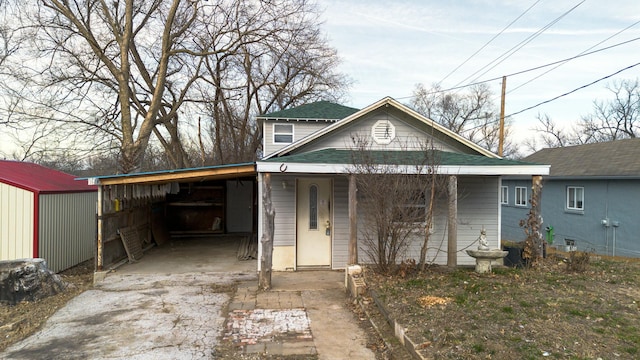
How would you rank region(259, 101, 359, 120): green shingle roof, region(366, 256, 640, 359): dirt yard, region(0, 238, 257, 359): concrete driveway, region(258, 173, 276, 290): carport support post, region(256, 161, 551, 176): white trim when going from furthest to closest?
region(259, 101, 359, 120): green shingle roof < region(256, 161, 551, 176): white trim < region(258, 173, 276, 290): carport support post < region(0, 238, 257, 359): concrete driveway < region(366, 256, 640, 359): dirt yard

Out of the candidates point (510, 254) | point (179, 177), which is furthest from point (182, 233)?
point (510, 254)

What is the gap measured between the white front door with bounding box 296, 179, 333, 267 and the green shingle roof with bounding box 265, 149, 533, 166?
966 millimetres

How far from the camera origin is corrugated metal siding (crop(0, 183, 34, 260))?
9.01 metres

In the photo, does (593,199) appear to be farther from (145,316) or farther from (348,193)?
(145,316)

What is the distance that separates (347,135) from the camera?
9.88 m

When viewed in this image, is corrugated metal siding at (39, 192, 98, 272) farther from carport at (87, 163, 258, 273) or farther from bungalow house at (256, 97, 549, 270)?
bungalow house at (256, 97, 549, 270)

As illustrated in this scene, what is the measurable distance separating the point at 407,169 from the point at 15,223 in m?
8.89

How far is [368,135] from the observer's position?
32.3 feet

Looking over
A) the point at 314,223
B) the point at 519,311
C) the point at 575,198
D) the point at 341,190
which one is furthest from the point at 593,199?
the point at 519,311

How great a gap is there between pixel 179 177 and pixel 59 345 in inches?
185

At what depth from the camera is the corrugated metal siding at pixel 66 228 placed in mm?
9367

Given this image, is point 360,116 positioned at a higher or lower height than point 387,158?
higher

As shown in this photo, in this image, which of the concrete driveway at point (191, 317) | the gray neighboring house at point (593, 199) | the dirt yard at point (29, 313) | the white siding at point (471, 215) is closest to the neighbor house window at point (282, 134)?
the concrete driveway at point (191, 317)

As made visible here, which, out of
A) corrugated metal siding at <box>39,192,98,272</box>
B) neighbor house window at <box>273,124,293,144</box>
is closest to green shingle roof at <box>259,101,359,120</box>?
neighbor house window at <box>273,124,293,144</box>
